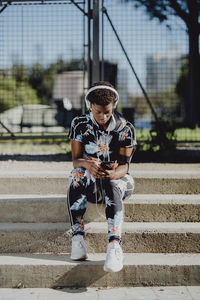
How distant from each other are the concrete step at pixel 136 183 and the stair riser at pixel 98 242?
65 cm

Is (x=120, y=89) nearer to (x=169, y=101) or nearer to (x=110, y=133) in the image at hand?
(x=169, y=101)

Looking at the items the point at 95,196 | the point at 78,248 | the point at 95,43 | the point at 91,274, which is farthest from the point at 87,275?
the point at 95,43

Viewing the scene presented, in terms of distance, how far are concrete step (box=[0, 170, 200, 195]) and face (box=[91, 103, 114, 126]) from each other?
95 centimetres

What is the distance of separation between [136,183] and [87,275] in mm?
1215

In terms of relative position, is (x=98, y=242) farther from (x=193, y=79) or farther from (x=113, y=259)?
(x=193, y=79)

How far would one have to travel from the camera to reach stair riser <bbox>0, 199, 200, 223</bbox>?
4.02 metres

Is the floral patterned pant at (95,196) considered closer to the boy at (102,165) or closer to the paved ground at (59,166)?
the boy at (102,165)

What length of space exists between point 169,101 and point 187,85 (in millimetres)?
443

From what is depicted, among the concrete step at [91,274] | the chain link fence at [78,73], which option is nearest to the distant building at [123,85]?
the chain link fence at [78,73]

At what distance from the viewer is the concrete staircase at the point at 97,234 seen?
3.39m

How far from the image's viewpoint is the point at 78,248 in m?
3.46

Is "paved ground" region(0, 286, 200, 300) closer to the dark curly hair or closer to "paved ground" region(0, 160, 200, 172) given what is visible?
the dark curly hair

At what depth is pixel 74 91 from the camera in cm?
712

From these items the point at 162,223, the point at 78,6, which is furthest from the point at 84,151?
the point at 78,6
